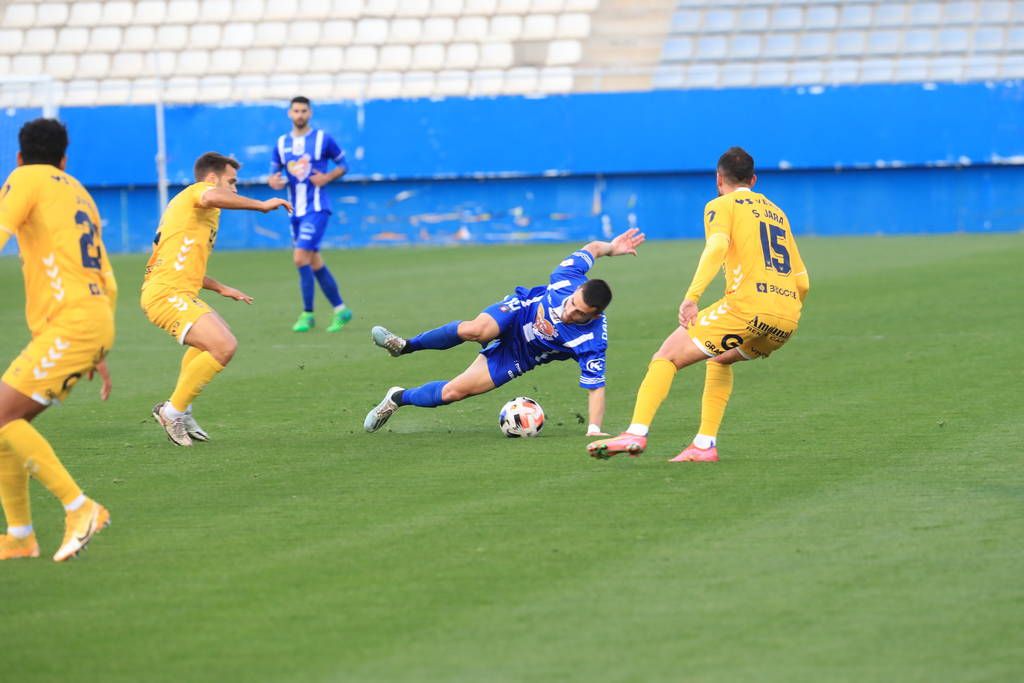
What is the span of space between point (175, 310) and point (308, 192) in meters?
7.05

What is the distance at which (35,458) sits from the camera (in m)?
6.31

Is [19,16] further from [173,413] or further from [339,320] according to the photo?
[173,413]

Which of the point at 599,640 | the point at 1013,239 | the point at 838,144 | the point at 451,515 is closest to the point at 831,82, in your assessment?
the point at 838,144

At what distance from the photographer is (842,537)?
21.1 feet

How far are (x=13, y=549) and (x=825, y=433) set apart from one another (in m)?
4.82

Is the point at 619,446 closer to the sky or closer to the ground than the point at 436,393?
closer to the sky

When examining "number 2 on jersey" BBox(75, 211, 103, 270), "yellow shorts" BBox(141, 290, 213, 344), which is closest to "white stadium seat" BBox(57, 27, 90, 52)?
"yellow shorts" BBox(141, 290, 213, 344)

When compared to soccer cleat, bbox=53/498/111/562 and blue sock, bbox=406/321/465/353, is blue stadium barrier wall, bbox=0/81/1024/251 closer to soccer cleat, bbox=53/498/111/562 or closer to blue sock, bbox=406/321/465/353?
blue sock, bbox=406/321/465/353

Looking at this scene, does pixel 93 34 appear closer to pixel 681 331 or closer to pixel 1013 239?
pixel 1013 239

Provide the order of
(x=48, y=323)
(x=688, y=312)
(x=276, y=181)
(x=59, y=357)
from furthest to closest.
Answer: (x=276, y=181)
(x=688, y=312)
(x=48, y=323)
(x=59, y=357)

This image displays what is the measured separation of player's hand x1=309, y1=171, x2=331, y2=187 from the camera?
16266 mm

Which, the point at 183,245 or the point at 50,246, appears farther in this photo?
the point at 183,245

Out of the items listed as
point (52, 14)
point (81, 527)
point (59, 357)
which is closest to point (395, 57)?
point (52, 14)

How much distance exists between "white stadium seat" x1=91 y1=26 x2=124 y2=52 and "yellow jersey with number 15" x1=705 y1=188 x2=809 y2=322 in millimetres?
27798
